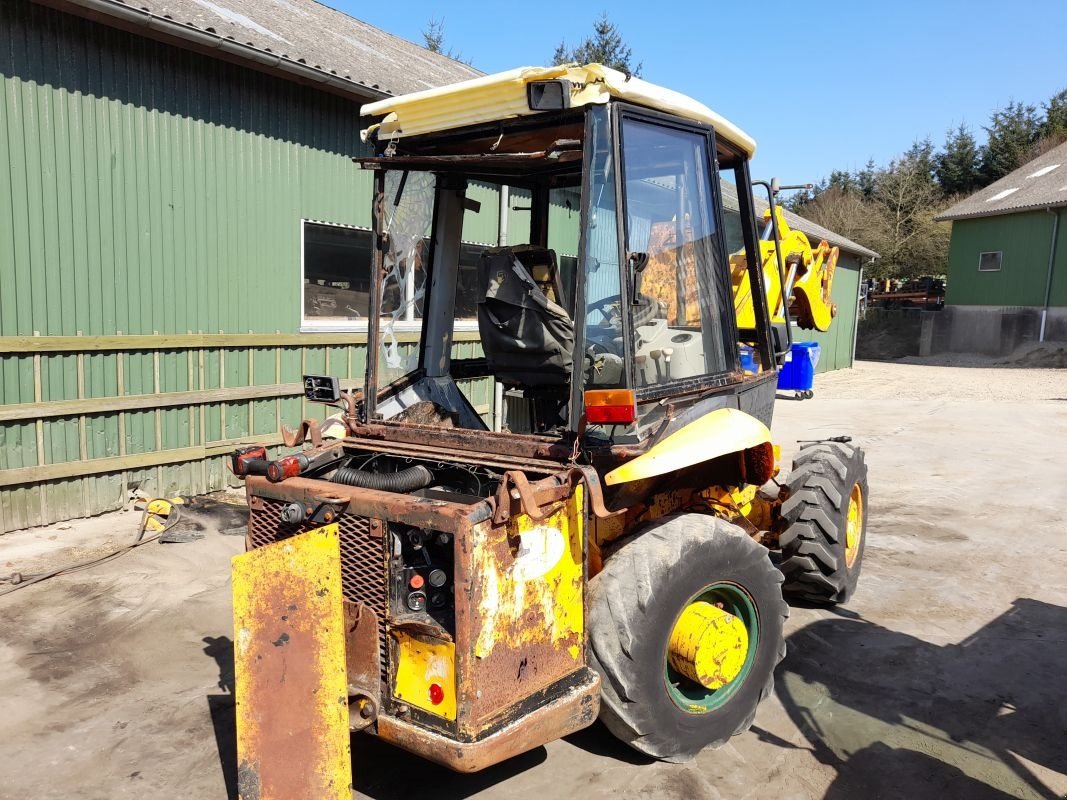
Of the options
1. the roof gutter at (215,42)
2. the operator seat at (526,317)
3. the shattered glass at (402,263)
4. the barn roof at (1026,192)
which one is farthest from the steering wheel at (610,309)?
the barn roof at (1026,192)

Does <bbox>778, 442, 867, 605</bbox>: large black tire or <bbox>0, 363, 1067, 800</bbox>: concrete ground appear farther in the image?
<bbox>778, 442, 867, 605</bbox>: large black tire

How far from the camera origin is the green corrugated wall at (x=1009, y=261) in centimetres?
2533

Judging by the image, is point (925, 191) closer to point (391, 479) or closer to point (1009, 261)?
point (1009, 261)

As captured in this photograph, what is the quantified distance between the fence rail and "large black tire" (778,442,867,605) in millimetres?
2025

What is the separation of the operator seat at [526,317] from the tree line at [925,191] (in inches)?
1310

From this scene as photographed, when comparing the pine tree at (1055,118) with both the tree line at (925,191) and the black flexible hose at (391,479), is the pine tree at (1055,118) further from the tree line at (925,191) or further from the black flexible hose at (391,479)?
the black flexible hose at (391,479)

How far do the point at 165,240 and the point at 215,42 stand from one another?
163cm

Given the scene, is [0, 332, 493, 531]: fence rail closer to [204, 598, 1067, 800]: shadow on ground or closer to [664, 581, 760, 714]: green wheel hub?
[664, 581, 760, 714]: green wheel hub

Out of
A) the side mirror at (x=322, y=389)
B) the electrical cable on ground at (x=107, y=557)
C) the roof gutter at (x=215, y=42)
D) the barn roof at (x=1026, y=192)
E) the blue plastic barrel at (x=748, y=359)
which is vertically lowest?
the electrical cable on ground at (x=107, y=557)

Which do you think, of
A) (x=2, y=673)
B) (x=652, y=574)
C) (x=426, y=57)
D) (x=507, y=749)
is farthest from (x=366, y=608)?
(x=426, y=57)

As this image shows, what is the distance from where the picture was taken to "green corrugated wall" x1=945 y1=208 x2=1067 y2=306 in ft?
83.1

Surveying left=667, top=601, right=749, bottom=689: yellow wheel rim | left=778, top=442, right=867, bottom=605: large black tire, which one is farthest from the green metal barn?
left=667, top=601, right=749, bottom=689: yellow wheel rim

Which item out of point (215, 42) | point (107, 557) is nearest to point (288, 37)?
point (215, 42)

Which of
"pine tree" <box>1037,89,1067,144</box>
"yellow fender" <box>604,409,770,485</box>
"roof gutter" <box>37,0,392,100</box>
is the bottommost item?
"yellow fender" <box>604,409,770,485</box>
